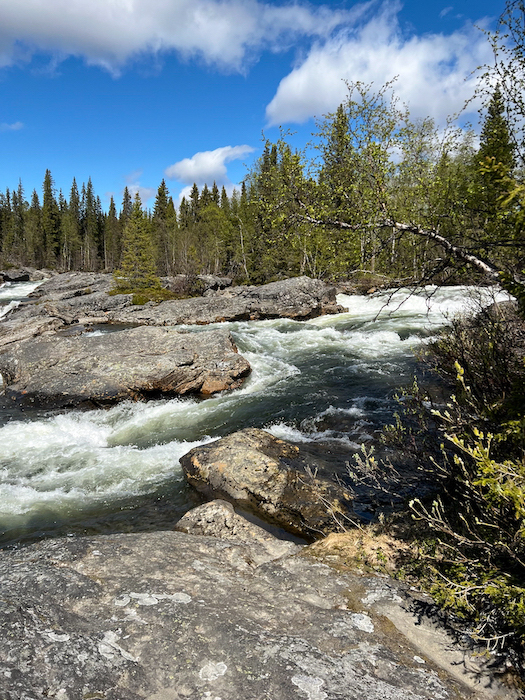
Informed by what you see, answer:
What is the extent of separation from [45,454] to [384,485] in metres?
7.77

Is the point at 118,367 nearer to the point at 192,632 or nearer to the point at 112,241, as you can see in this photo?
the point at 192,632

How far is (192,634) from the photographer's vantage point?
276 cm

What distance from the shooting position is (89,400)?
39.0 feet

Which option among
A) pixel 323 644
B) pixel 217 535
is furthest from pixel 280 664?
pixel 217 535

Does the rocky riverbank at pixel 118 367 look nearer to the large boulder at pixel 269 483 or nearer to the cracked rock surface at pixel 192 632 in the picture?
the large boulder at pixel 269 483

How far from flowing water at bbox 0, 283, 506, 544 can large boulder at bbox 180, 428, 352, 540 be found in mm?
608

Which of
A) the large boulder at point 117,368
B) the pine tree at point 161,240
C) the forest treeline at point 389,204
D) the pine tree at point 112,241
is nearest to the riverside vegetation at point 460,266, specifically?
the forest treeline at point 389,204

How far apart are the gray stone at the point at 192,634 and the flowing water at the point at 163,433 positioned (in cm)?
287

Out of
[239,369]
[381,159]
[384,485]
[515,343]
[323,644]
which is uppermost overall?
[381,159]

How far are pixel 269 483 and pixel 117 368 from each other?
763 centimetres

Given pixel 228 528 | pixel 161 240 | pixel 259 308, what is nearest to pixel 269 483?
pixel 228 528

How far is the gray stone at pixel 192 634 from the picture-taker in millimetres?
2291

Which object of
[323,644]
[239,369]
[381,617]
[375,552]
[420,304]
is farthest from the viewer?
[420,304]

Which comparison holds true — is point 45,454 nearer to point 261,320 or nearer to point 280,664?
point 280,664
